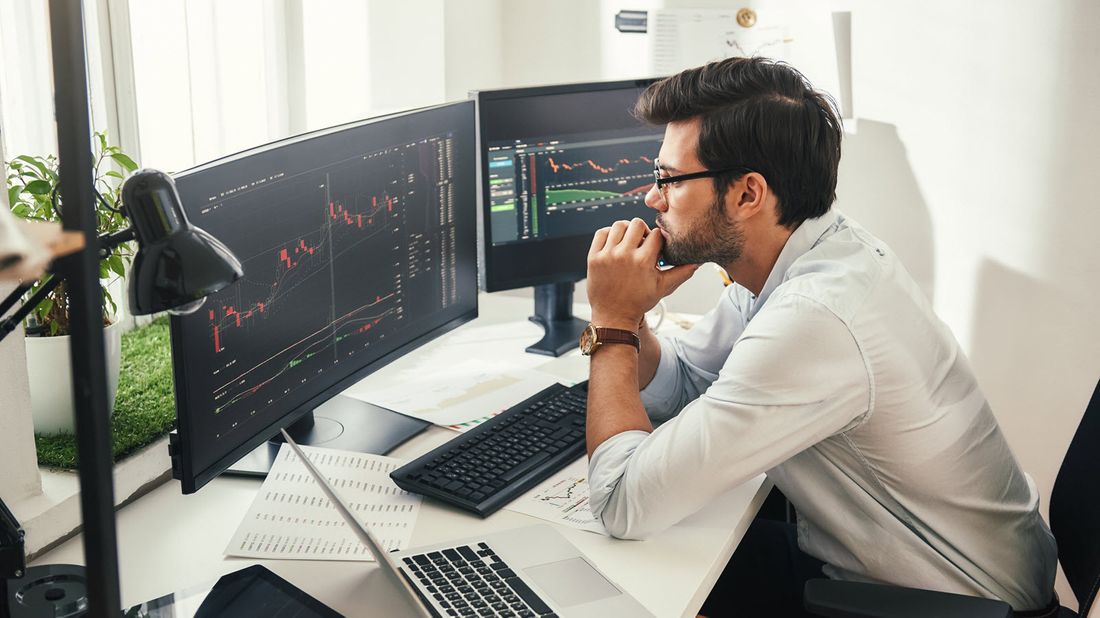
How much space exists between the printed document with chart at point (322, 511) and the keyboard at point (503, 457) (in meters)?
0.04

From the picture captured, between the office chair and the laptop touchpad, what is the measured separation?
10.3 inches

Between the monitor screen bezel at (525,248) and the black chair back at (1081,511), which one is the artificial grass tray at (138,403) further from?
the black chair back at (1081,511)

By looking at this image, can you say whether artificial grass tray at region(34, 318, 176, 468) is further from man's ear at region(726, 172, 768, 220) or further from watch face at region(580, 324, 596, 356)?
man's ear at region(726, 172, 768, 220)

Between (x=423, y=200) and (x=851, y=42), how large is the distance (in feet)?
4.14

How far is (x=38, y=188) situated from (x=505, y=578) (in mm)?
834

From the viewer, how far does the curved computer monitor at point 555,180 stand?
190cm

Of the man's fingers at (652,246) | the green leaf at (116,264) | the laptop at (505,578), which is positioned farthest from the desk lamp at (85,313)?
the man's fingers at (652,246)

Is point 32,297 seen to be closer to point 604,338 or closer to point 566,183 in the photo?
point 604,338

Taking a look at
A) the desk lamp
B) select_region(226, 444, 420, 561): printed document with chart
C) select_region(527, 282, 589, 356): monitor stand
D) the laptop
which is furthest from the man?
the desk lamp

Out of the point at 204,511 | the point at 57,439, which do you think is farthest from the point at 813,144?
the point at 57,439

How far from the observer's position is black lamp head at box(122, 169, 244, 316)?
833 millimetres

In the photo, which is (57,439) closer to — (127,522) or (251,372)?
(127,522)

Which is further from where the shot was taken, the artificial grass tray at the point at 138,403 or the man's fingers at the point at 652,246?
the man's fingers at the point at 652,246

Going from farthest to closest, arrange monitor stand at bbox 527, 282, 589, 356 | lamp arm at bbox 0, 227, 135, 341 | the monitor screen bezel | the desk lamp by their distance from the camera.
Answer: monitor stand at bbox 527, 282, 589, 356
the monitor screen bezel
lamp arm at bbox 0, 227, 135, 341
the desk lamp
